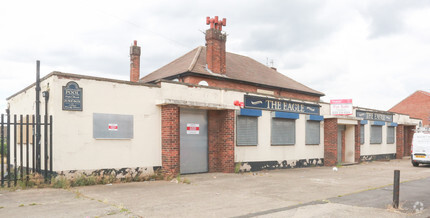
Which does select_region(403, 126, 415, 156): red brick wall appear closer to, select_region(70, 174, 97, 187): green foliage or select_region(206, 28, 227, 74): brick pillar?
select_region(206, 28, 227, 74): brick pillar

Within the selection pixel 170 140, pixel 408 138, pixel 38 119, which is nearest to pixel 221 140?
pixel 170 140

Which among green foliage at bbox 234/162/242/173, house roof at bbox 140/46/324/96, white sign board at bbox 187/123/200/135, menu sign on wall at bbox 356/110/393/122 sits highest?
house roof at bbox 140/46/324/96

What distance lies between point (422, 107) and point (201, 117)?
36898mm

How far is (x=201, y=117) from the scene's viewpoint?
47.8 ft

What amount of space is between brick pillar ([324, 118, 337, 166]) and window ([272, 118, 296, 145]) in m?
3.04

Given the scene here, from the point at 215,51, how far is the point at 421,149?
1279 cm

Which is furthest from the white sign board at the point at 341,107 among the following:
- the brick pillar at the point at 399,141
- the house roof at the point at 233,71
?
the brick pillar at the point at 399,141

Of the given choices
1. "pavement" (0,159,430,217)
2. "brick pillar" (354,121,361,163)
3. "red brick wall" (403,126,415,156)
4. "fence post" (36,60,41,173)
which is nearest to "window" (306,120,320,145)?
"brick pillar" (354,121,361,163)

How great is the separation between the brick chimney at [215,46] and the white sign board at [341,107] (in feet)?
21.8

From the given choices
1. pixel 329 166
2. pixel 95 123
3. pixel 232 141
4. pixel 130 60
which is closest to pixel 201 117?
pixel 232 141

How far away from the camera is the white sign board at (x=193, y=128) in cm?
A: 1397

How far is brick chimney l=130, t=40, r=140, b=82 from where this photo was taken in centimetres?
2541

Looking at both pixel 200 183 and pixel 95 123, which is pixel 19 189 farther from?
pixel 200 183

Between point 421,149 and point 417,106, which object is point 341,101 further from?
point 417,106
